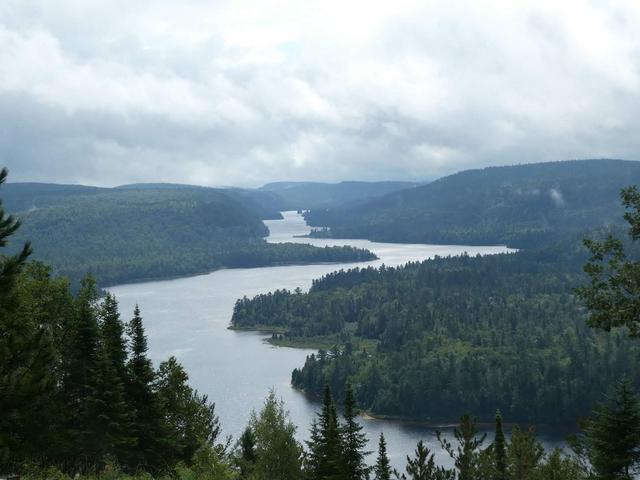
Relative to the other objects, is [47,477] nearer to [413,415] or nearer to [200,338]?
[413,415]

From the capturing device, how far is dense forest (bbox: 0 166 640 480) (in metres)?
25.6

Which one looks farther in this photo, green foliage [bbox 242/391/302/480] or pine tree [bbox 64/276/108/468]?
green foliage [bbox 242/391/302/480]

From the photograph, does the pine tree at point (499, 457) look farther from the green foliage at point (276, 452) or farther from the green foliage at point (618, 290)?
the green foliage at point (618, 290)

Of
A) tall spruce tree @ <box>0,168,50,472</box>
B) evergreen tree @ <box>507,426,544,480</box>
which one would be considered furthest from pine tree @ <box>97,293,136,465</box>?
evergreen tree @ <box>507,426,544,480</box>

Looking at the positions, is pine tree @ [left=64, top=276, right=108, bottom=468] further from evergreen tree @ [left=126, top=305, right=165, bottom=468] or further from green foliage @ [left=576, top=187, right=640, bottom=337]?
green foliage @ [left=576, top=187, right=640, bottom=337]

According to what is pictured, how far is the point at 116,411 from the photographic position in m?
39.2

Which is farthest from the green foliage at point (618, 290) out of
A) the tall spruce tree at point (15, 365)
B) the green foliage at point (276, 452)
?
the green foliage at point (276, 452)

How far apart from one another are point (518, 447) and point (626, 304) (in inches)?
977

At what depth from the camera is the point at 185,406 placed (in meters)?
51.7

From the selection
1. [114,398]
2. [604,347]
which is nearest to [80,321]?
[114,398]

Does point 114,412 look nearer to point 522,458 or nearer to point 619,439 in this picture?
point 522,458

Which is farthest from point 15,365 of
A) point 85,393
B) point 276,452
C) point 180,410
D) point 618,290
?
point 276,452

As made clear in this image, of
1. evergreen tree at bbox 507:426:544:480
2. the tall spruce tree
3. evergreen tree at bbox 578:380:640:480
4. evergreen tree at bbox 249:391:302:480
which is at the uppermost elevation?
the tall spruce tree

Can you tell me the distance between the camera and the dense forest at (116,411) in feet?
84.1
